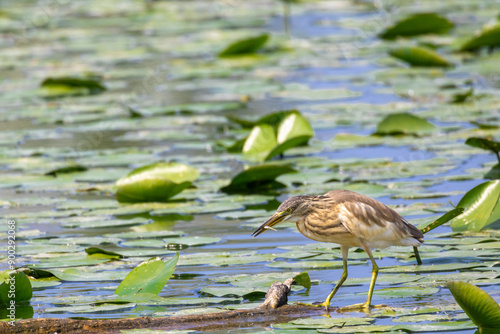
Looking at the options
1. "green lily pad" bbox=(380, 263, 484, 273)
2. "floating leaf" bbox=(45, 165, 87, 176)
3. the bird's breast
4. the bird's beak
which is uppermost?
the bird's beak

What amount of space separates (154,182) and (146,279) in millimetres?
1767

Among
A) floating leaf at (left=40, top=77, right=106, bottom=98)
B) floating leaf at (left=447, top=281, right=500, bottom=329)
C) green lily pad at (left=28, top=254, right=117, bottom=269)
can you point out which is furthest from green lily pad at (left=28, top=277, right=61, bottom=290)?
floating leaf at (left=40, top=77, right=106, bottom=98)

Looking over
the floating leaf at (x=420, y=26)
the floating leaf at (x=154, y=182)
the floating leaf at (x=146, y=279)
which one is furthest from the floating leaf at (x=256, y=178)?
the floating leaf at (x=420, y=26)

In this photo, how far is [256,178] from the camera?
19.3 ft

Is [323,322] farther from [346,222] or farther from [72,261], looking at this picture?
[72,261]

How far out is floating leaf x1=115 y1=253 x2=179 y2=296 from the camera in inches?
155

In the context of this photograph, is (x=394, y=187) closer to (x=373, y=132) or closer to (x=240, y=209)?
(x=240, y=209)

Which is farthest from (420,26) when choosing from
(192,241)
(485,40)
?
(192,241)

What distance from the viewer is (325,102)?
8797 millimetres

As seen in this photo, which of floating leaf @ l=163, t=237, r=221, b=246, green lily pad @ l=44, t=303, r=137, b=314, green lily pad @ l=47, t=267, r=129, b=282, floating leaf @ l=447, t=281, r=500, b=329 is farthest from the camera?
floating leaf @ l=163, t=237, r=221, b=246

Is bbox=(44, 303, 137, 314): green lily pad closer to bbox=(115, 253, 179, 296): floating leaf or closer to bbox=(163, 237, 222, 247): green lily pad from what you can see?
bbox=(115, 253, 179, 296): floating leaf

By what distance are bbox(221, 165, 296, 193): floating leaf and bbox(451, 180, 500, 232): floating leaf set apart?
135 cm

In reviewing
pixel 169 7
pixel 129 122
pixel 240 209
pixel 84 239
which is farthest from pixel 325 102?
pixel 169 7

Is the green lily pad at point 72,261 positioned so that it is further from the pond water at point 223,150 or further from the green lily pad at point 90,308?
the green lily pad at point 90,308
